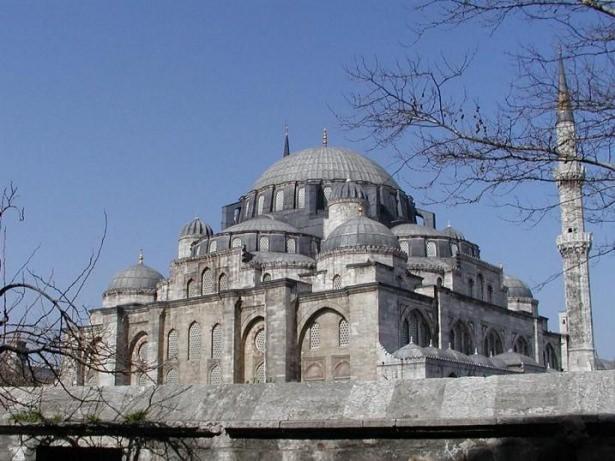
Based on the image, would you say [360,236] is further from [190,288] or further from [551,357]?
[551,357]

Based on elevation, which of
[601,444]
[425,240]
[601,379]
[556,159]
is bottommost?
[601,444]

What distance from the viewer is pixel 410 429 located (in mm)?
4504

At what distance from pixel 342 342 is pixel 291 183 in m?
16.4

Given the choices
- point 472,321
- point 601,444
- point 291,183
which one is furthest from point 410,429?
point 291,183

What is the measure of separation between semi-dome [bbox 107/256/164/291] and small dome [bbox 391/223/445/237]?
44.3 ft

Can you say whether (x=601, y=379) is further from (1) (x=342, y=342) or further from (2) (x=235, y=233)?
(2) (x=235, y=233)

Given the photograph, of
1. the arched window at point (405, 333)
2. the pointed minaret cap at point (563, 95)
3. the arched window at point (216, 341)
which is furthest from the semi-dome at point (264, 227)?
the pointed minaret cap at point (563, 95)

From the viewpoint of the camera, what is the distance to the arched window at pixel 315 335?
3406cm

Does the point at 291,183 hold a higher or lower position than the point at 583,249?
higher

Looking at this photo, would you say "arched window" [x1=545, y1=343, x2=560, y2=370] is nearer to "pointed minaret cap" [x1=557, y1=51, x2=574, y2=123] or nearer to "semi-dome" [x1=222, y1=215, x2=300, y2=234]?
"semi-dome" [x1=222, y1=215, x2=300, y2=234]

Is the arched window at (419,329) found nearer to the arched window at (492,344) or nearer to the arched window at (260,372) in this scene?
the arched window at (492,344)

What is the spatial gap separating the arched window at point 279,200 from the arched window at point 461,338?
14150 millimetres

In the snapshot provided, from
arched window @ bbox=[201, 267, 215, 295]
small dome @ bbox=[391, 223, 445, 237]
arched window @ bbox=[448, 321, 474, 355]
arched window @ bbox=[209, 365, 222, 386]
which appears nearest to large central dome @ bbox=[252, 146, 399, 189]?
small dome @ bbox=[391, 223, 445, 237]

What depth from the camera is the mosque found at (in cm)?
3278
